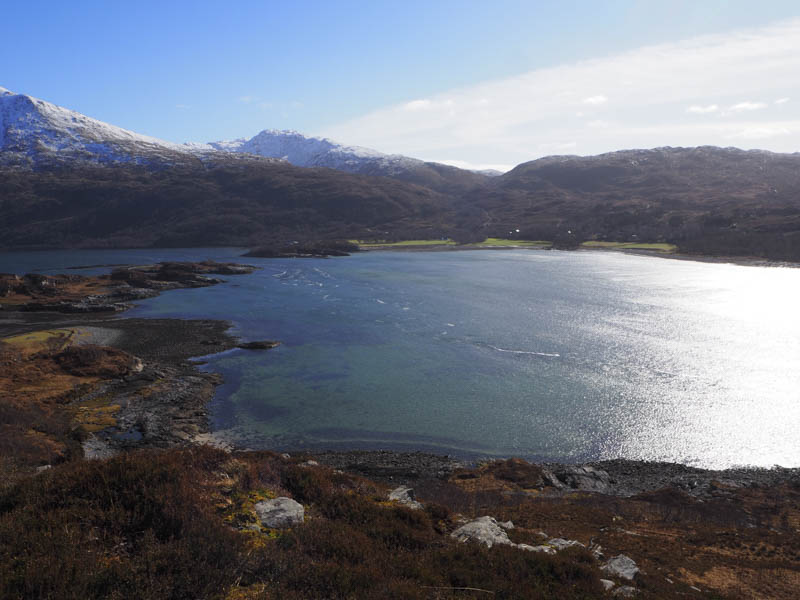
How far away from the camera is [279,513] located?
11375mm

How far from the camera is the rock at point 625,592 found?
9.53 meters

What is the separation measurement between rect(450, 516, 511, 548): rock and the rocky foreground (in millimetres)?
75

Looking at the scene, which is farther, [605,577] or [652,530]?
[652,530]

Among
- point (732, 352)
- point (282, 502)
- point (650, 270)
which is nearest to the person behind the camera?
point (282, 502)

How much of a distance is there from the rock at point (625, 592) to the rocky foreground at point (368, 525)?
86 millimetres

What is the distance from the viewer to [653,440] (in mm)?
29797

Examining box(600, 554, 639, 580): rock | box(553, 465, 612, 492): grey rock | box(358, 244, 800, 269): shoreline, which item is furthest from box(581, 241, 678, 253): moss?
box(600, 554, 639, 580): rock

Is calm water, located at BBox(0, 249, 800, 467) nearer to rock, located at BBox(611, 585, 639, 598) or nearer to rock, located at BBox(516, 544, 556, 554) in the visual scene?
rock, located at BBox(516, 544, 556, 554)

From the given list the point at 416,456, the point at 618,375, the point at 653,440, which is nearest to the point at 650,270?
the point at 618,375

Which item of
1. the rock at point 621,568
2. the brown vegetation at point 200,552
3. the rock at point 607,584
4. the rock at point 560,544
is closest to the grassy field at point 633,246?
the rock at point 560,544

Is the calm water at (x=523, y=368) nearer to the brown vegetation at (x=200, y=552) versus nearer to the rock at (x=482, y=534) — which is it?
the rock at (x=482, y=534)

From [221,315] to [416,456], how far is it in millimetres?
45599

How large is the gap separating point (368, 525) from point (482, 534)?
2.89 meters

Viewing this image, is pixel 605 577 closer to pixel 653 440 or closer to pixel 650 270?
pixel 653 440
